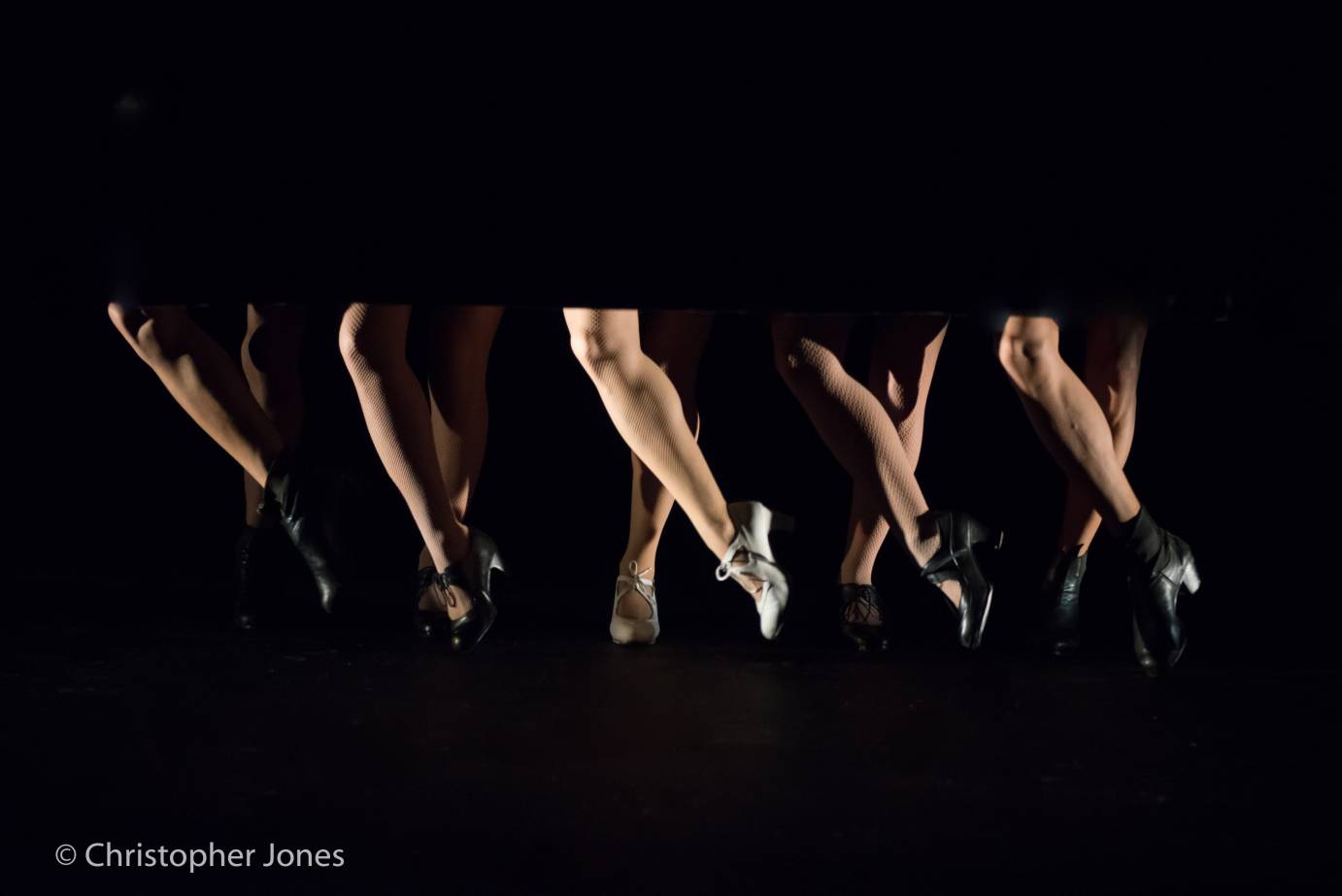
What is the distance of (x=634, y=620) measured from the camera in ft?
9.62

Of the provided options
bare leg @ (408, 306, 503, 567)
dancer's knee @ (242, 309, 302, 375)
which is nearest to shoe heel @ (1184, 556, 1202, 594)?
bare leg @ (408, 306, 503, 567)

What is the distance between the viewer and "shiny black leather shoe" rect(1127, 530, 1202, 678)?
8.55ft

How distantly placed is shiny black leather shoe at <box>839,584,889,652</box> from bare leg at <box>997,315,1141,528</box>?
0.43 m

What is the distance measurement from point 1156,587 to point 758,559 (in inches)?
23.7

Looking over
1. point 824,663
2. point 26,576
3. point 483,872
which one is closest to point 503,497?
point 26,576

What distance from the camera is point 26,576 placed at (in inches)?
140

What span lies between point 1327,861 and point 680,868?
2.02 ft

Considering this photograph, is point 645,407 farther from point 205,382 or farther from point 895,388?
point 205,382

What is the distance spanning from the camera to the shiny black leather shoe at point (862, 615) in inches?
115

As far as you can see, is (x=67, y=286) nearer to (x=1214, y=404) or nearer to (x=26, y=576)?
(x=26, y=576)

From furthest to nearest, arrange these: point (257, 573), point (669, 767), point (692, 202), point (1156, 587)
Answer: point (257, 573) → point (1156, 587) → point (692, 202) → point (669, 767)

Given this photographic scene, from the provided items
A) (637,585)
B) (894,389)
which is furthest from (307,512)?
(894,389)

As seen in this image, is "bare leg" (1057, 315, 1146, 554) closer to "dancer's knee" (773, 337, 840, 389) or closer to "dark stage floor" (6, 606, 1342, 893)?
"dark stage floor" (6, 606, 1342, 893)

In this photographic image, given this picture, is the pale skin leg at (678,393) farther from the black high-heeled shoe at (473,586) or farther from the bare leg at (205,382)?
the bare leg at (205,382)
